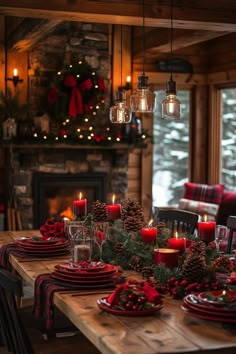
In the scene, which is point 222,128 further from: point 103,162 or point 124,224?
point 124,224

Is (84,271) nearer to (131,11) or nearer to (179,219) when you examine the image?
(179,219)

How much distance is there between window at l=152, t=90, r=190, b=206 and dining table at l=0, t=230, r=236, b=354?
213 inches

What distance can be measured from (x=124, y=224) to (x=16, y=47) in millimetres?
3598

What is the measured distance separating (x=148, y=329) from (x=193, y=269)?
561 mm

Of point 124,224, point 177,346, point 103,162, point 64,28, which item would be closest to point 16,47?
point 64,28

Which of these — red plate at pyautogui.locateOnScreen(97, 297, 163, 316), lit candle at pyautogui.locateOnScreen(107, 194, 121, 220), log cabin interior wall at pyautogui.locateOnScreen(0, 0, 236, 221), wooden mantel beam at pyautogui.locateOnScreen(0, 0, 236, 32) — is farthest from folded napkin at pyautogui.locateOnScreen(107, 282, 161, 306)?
log cabin interior wall at pyautogui.locateOnScreen(0, 0, 236, 221)

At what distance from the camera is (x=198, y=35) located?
19.8 ft

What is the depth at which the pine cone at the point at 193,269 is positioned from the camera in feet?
8.91

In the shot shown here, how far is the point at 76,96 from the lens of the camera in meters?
7.03

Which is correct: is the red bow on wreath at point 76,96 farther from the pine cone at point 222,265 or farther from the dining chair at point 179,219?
the pine cone at point 222,265

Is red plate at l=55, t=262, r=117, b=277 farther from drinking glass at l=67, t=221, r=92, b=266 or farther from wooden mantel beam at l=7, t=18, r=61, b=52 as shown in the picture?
wooden mantel beam at l=7, t=18, r=61, b=52

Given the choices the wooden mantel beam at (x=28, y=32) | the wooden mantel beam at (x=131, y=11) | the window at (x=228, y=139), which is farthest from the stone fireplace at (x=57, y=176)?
the wooden mantel beam at (x=131, y=11)

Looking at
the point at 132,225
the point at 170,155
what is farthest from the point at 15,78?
the point at 132,225

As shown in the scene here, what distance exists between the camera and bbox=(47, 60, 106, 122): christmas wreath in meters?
7.00
